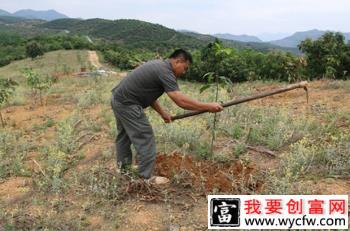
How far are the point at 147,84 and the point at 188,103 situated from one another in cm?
46

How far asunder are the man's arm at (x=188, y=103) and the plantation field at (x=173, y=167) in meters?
0.74

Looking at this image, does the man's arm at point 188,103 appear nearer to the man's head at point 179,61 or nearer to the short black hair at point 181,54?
the man's head at point 179,61

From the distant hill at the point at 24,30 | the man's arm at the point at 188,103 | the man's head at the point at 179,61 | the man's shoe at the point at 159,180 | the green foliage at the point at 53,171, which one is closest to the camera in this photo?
the man's arm at the point at 188,103

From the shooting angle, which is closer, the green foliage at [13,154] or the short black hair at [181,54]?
the short black hair at [181,54]

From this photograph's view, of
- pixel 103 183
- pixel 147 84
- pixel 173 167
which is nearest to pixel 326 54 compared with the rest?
pixel 173 167

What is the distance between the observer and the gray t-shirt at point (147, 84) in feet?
13.5

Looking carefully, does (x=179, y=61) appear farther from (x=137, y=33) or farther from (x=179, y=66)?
(x=137, y=33)

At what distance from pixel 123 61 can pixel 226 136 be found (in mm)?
26002

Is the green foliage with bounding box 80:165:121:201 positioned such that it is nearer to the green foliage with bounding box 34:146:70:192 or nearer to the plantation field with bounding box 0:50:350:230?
the plantation field with bounding box 0:50:350:230

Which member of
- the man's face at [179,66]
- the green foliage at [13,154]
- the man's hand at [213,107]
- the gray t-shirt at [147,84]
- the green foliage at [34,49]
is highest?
the man's face at [179,66]

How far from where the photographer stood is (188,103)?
13.4ft

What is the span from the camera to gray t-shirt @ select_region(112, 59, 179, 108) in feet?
13.5

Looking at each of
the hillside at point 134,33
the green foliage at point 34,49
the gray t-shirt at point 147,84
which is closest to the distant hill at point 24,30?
the hillside at point 134,33

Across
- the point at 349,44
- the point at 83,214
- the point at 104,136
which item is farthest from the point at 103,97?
the point at 349,44
